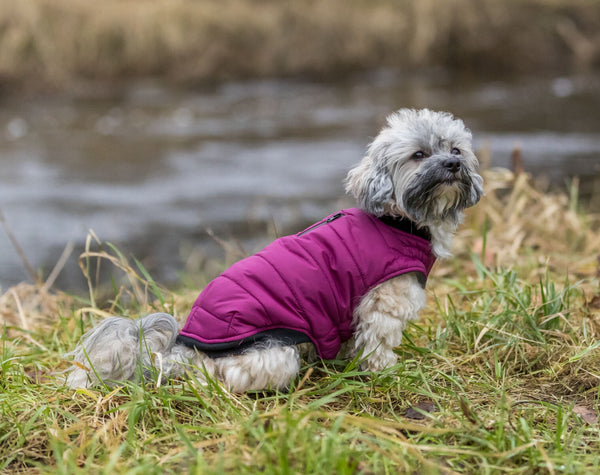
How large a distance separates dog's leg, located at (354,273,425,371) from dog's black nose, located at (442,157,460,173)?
1.81 ft

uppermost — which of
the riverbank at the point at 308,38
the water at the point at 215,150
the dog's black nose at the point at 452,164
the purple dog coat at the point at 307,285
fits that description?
the riverbank at the point at 308,38

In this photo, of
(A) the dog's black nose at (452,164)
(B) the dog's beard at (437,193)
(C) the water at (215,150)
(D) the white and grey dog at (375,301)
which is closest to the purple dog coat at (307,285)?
(D) the white and grey dog at (375,301)

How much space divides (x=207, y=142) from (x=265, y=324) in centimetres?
901

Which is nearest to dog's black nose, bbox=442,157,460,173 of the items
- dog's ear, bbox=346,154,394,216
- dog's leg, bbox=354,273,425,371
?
dog's ear, bbox=346,154,394,216

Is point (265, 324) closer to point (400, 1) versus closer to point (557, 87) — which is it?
point (557, 87)

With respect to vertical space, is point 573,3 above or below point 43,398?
above

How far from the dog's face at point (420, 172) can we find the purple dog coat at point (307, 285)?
13 centimetres

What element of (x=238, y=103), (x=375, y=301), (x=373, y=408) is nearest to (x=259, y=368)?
(x=373, y=408)

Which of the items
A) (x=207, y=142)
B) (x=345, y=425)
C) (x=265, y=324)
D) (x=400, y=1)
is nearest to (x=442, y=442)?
(x=345, y=425)

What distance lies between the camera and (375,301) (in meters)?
3.04

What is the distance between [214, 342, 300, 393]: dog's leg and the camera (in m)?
2.83

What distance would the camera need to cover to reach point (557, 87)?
14.6 meters

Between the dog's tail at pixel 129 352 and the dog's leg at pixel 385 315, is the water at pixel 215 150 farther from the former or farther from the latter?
the dog's tail at pixel 129 352

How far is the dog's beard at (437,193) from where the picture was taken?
9.67 feet
